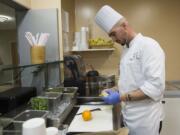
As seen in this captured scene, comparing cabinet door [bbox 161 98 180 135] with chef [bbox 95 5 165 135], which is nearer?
chef [bbox 95 5 165 135]

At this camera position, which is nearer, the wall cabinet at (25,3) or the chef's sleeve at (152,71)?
the chef's sleeve at (152,71)

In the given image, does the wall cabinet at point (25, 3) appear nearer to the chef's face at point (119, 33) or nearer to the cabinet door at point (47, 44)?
the cabinet door at point (47, 44)

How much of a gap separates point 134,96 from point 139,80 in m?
0.12

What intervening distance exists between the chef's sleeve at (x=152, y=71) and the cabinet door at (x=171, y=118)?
3.52 feet

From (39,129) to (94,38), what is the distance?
2.23 metres

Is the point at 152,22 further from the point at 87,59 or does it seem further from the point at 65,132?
the point at 65,132

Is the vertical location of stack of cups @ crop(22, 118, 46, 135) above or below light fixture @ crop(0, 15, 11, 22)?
below

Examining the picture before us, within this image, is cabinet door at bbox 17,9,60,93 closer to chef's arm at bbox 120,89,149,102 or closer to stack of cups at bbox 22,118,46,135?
chef's arm at bbox 120,89,149,102

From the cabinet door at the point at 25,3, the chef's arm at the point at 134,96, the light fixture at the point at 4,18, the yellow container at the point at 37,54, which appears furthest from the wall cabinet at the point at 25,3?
the chef's arm at the point at 134,96

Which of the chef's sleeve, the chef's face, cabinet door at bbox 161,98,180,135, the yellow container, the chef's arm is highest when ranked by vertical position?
the chef's face

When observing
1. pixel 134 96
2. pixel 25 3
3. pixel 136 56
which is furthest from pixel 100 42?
pixel 134 96

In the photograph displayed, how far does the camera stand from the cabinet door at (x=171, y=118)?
2455mm

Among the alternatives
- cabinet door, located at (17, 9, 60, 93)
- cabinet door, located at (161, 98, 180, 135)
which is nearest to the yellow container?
cabinet door, located at (17, 9, 60, 93)

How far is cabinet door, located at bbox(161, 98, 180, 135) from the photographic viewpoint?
2.46m
